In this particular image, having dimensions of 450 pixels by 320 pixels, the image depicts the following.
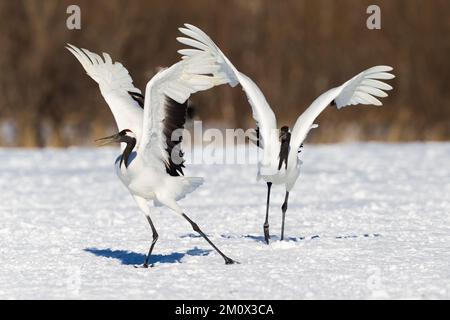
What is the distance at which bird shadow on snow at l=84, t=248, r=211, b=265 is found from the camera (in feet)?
24.9

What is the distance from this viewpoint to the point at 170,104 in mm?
7105

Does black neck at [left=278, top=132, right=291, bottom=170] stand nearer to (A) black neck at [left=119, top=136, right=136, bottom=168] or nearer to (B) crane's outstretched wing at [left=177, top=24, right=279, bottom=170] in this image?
(B) crane's outstretched wing at [left=177, top=24, right=279, bottom=170]

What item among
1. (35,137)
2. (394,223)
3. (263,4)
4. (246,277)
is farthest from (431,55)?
(246,277)

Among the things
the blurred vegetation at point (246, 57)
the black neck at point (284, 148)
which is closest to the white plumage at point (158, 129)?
the black neck at point (284, 148)

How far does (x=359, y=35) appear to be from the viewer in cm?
2042

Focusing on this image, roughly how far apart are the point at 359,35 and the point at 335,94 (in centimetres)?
1276

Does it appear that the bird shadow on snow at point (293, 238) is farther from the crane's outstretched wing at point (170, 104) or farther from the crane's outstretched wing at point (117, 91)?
the crane's outstretched wing at point (117, 91)

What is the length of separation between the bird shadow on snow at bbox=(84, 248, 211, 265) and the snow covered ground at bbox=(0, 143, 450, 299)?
14 millimetres

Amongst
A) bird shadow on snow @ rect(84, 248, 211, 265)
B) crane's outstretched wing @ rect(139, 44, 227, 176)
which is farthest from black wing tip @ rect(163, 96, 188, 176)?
bird shadow on snow @ rect(84, 248, 211, 265)

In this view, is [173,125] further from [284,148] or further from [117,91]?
[284,148]

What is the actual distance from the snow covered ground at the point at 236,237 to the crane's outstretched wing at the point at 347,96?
0.84 metres

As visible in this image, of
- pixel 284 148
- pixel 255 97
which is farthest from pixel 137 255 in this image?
pixel 255 97
